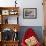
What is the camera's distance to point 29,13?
5910 mm

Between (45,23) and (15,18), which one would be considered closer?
(45,23)

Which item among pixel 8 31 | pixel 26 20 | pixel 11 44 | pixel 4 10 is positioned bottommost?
pixel 11 44

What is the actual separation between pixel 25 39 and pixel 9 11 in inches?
46.0

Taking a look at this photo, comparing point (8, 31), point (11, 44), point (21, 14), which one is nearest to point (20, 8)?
point (21, 14)

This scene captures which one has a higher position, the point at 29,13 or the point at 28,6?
the point at 28,6

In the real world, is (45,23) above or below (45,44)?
above

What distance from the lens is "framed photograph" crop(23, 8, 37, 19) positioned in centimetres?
590

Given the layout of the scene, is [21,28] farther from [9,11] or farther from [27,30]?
[9,11]

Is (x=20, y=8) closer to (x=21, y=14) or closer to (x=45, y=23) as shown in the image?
(x=21, y=14)

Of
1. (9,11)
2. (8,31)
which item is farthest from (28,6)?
(8,31)

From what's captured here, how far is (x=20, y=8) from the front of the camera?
5.91m

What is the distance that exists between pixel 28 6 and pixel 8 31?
1194mm

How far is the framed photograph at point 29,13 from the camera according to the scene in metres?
5.90

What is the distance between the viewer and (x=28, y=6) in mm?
5922
